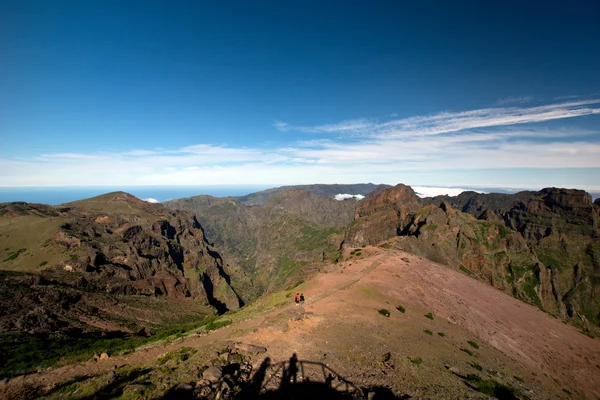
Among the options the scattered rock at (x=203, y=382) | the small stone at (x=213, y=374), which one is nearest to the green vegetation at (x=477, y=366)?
the small stone at (x=213, y=374)

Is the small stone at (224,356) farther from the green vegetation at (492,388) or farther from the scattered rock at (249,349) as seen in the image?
the green vegetation at (492,388)

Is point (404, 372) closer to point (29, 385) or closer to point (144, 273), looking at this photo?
point (29, 385)

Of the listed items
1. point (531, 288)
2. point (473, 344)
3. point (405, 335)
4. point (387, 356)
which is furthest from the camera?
point (531, 288)

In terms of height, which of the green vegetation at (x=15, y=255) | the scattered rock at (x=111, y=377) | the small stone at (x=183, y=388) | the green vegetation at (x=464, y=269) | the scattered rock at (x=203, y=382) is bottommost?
the green vegetation at (x=464, y=269)

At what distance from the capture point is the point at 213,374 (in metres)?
21.4

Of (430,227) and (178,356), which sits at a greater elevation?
(178,356)

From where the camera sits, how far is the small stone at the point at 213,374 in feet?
68.5

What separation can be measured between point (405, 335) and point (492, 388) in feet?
33.9

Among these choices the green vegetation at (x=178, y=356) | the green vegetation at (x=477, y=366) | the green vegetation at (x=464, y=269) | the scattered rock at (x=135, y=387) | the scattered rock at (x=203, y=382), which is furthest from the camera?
the green vegetation at (x=464, y=269)

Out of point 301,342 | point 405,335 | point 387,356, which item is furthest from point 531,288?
point 301,342

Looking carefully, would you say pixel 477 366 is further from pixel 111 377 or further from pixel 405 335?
pixel 111 377

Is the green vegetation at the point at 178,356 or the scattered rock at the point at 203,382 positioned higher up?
the scattered rock at the point at 203,382

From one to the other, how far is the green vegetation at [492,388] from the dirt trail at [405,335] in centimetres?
256

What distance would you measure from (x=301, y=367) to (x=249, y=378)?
4494mm
